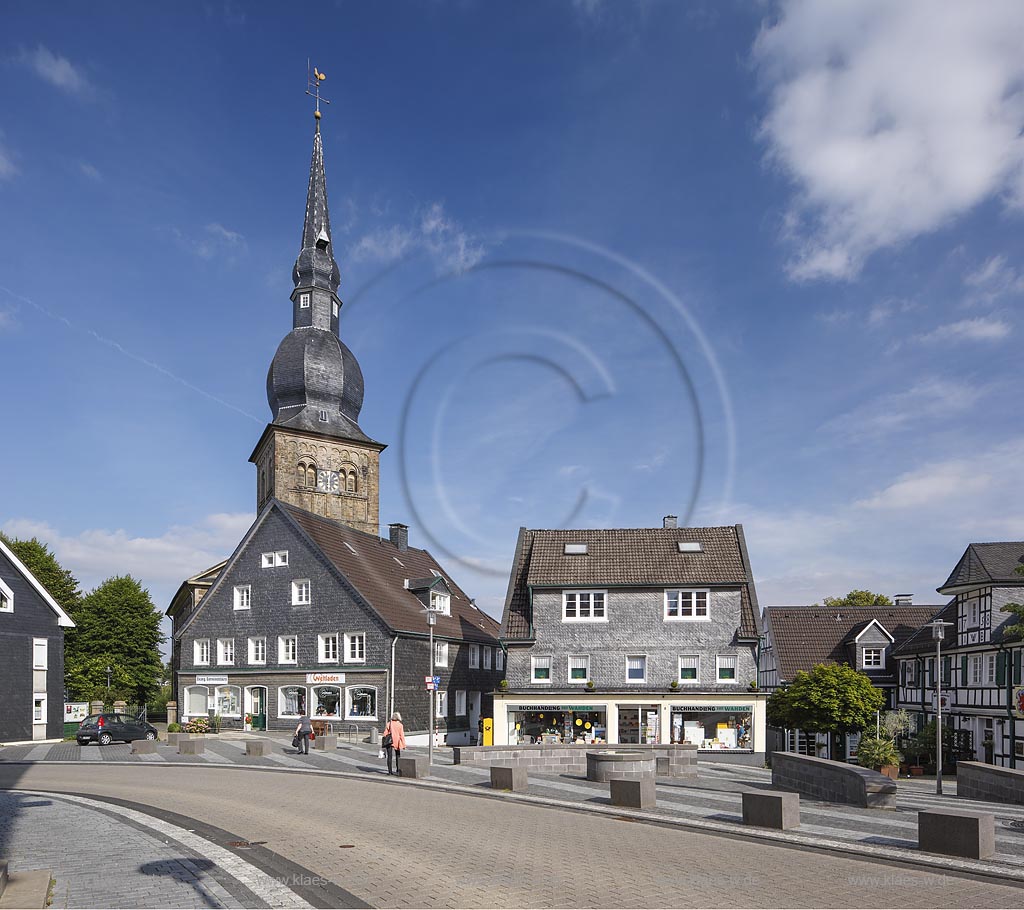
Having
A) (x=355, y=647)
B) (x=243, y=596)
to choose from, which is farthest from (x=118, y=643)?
(x=355, y=647)

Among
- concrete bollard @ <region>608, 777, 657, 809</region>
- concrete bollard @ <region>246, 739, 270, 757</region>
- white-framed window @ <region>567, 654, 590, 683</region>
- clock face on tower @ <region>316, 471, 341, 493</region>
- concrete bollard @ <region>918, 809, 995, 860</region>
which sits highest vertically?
clock face on tower @ <region>316, 471, 341, 493</region>

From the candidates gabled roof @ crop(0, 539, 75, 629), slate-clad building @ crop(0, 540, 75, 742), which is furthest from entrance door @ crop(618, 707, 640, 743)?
slate-clad building @ crop(0, 540, 75, 742)

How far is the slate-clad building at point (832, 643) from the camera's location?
2378 inches

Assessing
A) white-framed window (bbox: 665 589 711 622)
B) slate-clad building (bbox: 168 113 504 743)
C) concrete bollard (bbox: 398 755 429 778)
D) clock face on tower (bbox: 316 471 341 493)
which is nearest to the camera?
concrete bollard (bbox: 398 755 429 778)

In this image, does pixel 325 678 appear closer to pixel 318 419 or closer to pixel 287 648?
pixel 287 648

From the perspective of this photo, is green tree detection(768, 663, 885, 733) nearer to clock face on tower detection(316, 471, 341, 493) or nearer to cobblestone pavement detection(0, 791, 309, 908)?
cobblestone pavement detection(0, 791, 309, 908)

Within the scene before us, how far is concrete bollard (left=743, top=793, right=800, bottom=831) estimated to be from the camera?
1712 centimetres

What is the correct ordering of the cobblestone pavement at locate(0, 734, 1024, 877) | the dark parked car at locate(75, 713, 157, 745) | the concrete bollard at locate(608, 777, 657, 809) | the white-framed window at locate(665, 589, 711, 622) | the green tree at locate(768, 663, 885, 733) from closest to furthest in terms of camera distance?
the cobblestone pavement at locate(0, 734, 1024, 877)
the concrete bollard at locate(608, 777, 657, 809)
the green tree at locate(768, 663, 885, 733)
the dark parked car at locate(75, 713, 157, 745)
the white-framed window at locate(665, 589, 711, 622)

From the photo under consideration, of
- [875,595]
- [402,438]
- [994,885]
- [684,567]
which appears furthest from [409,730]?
[875,595]

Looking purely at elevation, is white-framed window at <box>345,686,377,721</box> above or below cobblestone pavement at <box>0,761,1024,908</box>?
below

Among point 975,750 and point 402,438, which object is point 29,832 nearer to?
point 402,438

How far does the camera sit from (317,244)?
3489 inches

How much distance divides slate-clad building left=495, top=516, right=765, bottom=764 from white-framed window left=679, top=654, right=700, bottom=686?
0.16 ft

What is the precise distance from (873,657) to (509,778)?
44.0 meters
